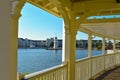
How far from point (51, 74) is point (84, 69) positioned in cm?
394

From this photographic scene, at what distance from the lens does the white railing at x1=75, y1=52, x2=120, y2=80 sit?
7373 mm

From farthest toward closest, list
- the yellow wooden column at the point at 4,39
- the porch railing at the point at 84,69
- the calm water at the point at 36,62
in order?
the calm water at the point at 36,62
the porch railing at the point at 84,69
the yellow wooden column at the point at 4,39

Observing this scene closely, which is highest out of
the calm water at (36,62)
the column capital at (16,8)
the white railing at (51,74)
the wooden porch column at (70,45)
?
the column capital at (16,8)

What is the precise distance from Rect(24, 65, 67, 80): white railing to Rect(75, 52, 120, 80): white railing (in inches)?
56.9

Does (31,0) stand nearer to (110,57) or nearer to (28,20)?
(110,57)

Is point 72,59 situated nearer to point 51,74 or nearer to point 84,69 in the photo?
point 51,74

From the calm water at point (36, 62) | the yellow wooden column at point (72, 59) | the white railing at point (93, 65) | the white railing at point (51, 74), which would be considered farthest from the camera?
the calm water at point (36, 62)

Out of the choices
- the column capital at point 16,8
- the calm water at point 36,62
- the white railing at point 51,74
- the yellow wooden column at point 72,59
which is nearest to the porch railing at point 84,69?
the white railing at point 51,74

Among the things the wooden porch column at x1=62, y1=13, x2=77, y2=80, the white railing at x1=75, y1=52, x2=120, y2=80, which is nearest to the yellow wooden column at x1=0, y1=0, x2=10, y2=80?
the wooden porch column at x1=62, y1=13, x2=77, y2=80

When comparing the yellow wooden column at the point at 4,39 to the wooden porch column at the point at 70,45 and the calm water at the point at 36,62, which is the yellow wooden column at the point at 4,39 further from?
the calm water at the point at 36,62

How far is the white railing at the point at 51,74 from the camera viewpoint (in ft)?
11.9

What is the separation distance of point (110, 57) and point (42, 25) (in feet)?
122

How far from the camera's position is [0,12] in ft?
2.18

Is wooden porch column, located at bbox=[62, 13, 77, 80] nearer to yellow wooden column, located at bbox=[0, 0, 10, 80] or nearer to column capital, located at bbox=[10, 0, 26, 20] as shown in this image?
column capital, located at bbox=[10, 0, 26, 20]
